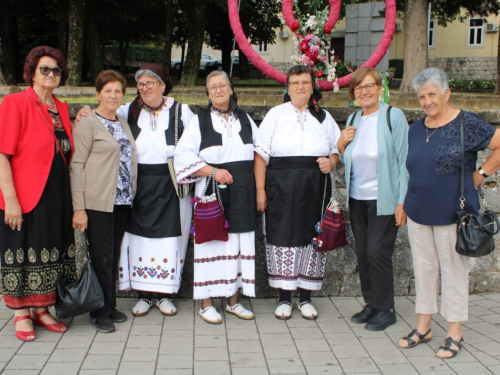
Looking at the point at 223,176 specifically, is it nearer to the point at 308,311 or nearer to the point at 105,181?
the point at 105,181

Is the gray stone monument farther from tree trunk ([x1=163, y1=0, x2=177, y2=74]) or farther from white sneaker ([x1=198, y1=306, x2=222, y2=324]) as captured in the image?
tree trunk ([x1=163, y1=0, x2=177, y2=74])

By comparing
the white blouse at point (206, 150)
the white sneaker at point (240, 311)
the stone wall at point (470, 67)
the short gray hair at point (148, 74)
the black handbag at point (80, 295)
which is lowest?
the white sneaker at point (240, 311)

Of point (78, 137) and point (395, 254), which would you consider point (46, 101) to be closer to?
point (78, 137)

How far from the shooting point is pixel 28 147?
3.91m

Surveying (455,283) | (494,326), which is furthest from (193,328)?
(494,326)

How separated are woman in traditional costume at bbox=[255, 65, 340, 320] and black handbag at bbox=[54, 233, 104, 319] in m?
1.38

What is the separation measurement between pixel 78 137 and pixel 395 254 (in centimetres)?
297

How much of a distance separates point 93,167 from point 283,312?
1.89 m

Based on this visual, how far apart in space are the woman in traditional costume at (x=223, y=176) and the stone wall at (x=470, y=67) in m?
30.7

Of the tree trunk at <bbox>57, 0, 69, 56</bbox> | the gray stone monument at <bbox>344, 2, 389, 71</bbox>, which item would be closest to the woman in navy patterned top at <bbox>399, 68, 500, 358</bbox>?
the gray stone monument at <bbox>344, 2, 389, 71</bbox>

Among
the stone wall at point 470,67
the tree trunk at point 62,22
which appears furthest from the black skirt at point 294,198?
the stone wall at point 470,67

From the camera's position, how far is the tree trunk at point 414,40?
14641mm

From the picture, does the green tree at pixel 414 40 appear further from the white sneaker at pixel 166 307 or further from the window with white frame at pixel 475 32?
the window with white frame at pixel 475 32

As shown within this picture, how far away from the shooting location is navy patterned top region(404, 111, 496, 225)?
3.68m
